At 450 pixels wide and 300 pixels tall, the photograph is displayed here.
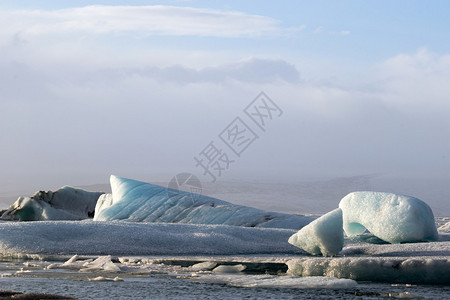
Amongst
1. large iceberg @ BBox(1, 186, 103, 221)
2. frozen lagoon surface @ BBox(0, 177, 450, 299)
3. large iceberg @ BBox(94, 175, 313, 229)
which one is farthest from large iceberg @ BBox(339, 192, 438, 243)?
large iceberg @ BBox(1, 186, 103, 221)

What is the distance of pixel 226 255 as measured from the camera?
21.3 ft

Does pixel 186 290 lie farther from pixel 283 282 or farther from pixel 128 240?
pixel 128 240

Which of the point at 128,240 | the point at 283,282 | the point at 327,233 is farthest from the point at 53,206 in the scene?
the point at 283,282

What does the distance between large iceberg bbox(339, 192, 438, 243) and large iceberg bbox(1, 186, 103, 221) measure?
7009mm

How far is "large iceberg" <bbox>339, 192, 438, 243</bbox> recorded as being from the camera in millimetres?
7746

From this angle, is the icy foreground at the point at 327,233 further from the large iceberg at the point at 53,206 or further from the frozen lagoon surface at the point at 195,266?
the large iceberg at the point at 53,206

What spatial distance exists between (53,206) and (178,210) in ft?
13.6

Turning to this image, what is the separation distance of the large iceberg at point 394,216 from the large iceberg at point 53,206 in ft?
23.0

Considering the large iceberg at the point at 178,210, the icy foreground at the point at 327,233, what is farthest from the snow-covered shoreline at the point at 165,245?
the large iceberg at the point at 178,210

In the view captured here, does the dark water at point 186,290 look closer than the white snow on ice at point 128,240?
Yes

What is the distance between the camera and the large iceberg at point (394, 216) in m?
7.75

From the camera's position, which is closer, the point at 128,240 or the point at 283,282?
the point at 283,282

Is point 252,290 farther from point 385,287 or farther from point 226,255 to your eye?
point 226,255

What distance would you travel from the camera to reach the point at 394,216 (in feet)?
25.7
